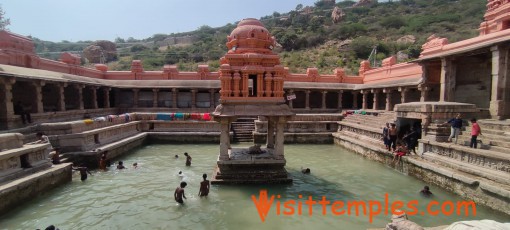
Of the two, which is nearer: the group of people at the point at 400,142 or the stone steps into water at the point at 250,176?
the stone steps into water at the point at 250,176

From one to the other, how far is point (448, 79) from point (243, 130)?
1272 centimetres

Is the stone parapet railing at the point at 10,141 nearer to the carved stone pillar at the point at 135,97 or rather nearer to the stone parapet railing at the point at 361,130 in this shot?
the carved stone pillar at the point at 135,97

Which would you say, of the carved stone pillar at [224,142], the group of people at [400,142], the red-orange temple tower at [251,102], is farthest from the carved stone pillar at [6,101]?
the group of people at [400,142]

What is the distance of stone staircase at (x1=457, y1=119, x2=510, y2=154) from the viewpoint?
937cm

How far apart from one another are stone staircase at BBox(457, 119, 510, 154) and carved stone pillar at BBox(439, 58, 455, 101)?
3299mm

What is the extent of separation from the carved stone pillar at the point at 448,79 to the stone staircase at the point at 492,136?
3.30 metres

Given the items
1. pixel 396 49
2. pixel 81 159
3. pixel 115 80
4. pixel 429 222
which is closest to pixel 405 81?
pixel 429 222

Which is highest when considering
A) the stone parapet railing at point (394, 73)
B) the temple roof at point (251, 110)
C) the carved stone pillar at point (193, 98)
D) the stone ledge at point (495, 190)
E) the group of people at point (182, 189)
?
the stone parapet railing at point (394, 73)

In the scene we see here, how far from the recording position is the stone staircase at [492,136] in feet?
30.7

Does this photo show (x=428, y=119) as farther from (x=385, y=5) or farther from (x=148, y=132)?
(x=385, y=5)

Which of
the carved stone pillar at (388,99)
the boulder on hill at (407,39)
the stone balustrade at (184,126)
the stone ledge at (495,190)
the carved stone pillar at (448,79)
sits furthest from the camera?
the boulder on hill at (407,39)

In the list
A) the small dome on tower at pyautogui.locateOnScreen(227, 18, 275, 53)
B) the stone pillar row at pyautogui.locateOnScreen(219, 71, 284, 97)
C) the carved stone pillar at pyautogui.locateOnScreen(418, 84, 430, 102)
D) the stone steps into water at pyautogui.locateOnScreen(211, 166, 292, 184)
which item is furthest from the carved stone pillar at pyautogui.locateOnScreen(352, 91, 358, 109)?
the stone steps into water at pyautogui.locateOnScreen(211, 166, 292, 184)

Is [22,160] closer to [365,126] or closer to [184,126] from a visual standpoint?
[184,126]

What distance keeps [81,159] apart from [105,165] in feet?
3.89
